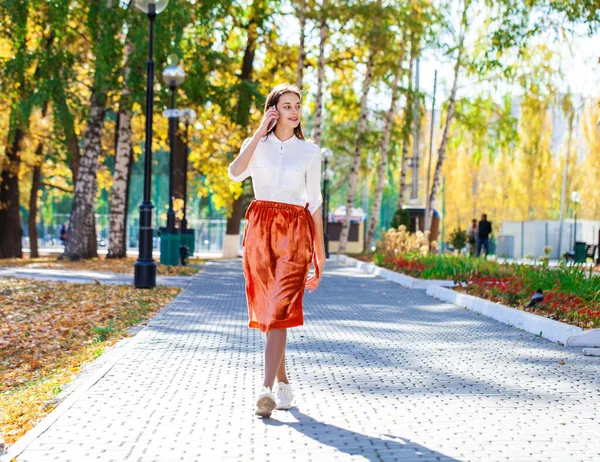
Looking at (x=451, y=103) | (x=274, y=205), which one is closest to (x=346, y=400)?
(x=274, y=205)

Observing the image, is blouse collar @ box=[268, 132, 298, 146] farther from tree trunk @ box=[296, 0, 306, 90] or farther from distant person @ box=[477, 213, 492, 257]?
distant person @ box=[477, 213, 492, 257]

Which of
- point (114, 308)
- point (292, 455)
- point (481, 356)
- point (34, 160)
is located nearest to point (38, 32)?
point (34, 160)

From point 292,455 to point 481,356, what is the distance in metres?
4.06

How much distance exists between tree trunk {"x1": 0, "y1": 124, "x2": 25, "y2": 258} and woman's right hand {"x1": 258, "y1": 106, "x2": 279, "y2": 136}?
26646mm

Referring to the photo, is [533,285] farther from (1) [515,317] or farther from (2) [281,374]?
(2) [281,374]

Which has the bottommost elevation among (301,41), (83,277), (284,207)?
(83,277)

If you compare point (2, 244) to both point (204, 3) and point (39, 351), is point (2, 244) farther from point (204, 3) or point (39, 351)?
point (39, 351)

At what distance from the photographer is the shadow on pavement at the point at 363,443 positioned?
4543 millimetres

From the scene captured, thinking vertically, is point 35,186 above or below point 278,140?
above

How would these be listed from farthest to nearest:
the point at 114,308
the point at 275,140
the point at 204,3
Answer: the point at 204,3 < the point at 114,308 < the point at 275,140

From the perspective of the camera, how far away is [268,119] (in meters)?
5.66

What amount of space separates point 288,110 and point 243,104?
71.4 ft

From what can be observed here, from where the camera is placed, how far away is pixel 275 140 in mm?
5816

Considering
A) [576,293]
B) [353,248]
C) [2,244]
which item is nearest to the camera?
[576,293]
